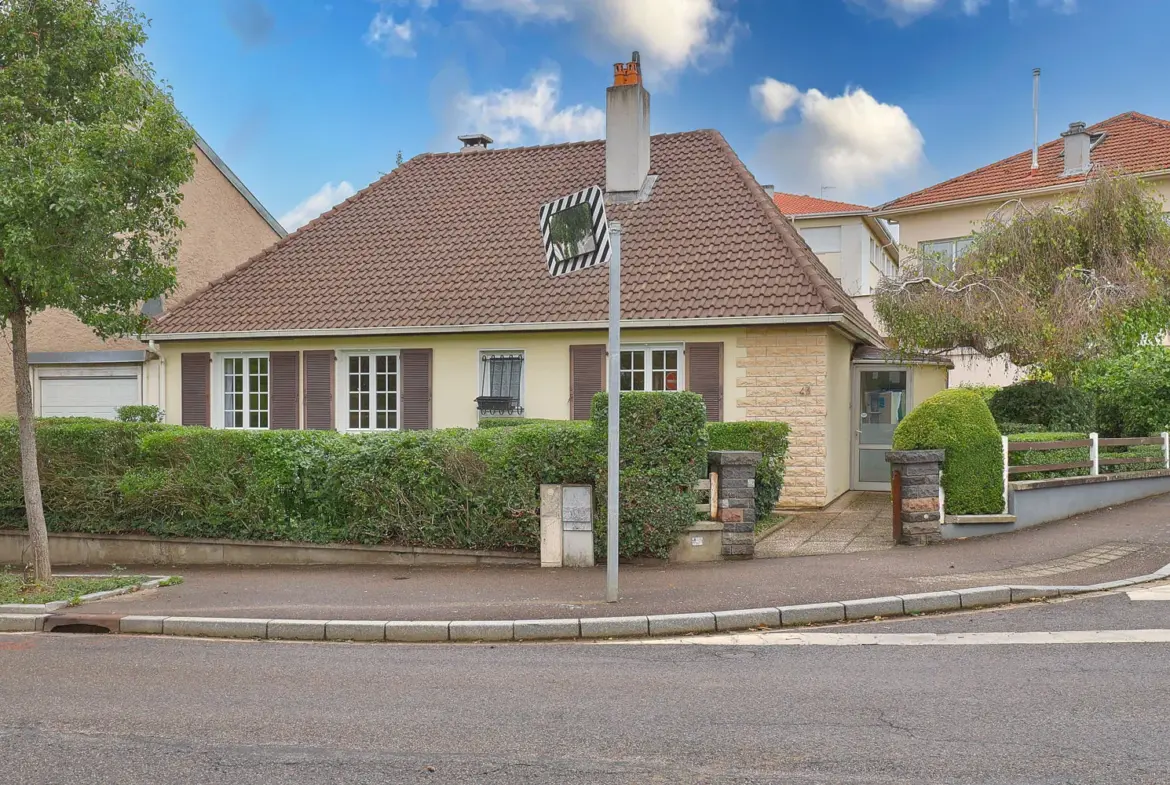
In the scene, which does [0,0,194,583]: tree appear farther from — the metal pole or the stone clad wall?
the stone clad wall

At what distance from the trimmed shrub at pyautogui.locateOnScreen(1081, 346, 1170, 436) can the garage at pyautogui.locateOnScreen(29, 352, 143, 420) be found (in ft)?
59.0

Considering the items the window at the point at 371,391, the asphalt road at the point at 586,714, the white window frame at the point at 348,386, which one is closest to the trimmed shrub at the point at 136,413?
the white window frame at the point at 348,386

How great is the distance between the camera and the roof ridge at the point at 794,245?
15.3 meters

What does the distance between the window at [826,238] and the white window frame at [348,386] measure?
836 inches

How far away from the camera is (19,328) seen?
1082 centimetres

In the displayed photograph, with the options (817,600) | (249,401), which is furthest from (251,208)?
(817,600)

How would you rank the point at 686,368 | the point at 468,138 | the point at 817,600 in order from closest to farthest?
the point at 817,600
the point at 686,368
the point at 468,138

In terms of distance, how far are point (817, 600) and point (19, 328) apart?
28.2 feet

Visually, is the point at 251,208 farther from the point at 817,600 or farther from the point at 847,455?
A: the point at 817,600

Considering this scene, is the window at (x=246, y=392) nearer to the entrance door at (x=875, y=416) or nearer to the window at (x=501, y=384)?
the window at (x=501, y=384)

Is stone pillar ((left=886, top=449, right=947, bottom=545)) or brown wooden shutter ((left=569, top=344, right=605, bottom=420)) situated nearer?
stone pillar ((left=886, top=449, right=947, bottom=545))

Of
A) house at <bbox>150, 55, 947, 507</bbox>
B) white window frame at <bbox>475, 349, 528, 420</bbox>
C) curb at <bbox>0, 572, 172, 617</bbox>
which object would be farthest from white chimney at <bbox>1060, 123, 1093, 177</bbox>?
curb at <bbox>0, 572, 172, 617</bbox>

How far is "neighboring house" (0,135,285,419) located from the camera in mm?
19875

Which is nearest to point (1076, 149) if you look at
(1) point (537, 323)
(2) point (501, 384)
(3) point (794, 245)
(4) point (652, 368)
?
(3) point (794, 245)
